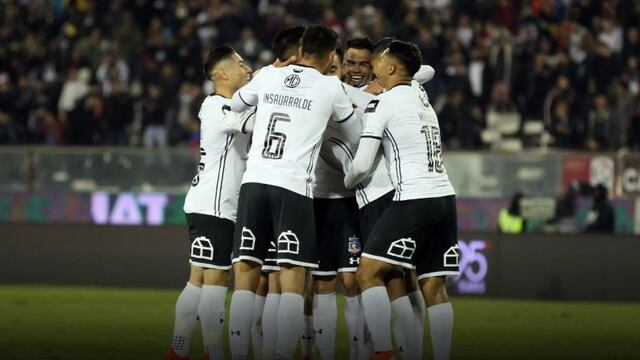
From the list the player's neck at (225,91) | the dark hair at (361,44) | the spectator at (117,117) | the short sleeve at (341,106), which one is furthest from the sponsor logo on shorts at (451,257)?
the spectator at (117,117)

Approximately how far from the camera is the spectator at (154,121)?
2220 centimetres

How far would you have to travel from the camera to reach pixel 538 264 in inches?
685

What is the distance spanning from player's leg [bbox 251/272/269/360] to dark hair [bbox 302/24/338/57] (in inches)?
69.8

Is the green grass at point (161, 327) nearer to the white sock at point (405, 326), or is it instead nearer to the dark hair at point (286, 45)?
the white sock at point (405, 326)

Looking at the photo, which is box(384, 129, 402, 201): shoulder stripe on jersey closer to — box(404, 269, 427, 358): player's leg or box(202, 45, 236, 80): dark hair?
box(404, 269, 427, 358): player's leg

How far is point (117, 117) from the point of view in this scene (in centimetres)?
2248

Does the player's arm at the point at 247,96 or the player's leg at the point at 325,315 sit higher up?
the player's arm at the point at 247,96

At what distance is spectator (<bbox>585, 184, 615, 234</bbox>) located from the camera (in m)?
18.2

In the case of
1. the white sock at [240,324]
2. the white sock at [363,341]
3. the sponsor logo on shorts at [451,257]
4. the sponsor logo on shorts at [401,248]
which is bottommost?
the white sock at [363,341]

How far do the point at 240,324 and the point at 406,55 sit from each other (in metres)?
2.23

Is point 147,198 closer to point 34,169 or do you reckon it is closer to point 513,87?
point 34,169

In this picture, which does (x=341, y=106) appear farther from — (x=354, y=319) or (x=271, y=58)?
(x=271, y=58)

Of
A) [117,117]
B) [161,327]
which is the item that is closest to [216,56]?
[161,327]

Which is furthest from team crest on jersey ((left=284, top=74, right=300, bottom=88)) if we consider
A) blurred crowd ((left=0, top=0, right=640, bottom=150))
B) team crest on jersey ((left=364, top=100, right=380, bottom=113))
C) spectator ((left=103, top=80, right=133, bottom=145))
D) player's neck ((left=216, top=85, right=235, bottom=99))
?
spectator ((left=103, top=80, right=133, bottom=145))
